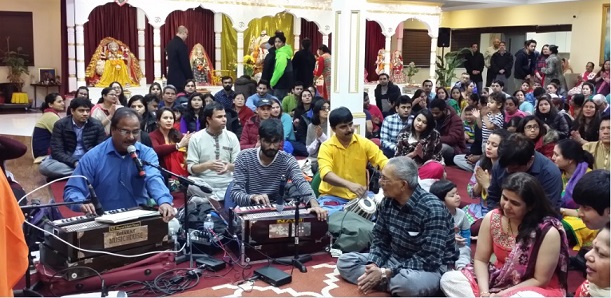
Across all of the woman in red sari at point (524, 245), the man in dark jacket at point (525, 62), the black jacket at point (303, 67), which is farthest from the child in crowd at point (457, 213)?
the man in dark jacket at point (525, 62)

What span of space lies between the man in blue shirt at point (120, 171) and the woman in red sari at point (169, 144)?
199 centimetres

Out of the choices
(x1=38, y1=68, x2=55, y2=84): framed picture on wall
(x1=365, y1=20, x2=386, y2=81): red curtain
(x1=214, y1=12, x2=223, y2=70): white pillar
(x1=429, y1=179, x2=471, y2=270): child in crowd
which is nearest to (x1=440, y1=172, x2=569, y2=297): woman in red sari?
(x1=429, y1=179, x2=471, y2=270): child in crowd

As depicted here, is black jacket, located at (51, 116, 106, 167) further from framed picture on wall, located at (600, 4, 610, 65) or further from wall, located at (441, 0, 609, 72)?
wall, located at (441, 0, 609, 72)

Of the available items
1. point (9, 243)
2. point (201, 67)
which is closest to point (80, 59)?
point (201, 67)

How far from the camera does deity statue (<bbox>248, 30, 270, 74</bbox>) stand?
13242mm

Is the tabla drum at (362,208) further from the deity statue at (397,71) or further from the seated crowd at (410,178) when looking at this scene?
the deity statue at (397,71)

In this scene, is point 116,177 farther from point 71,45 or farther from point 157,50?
point 71,45

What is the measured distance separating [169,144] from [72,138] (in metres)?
1.04

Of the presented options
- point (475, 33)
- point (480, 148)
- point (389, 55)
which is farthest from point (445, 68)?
point (480, 148)

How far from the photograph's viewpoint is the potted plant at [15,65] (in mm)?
12898

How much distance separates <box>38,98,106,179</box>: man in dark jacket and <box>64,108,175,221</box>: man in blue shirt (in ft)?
8.01

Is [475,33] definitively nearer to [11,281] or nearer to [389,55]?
[389,55]

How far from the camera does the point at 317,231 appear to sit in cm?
421

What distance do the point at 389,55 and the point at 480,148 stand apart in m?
7.15
